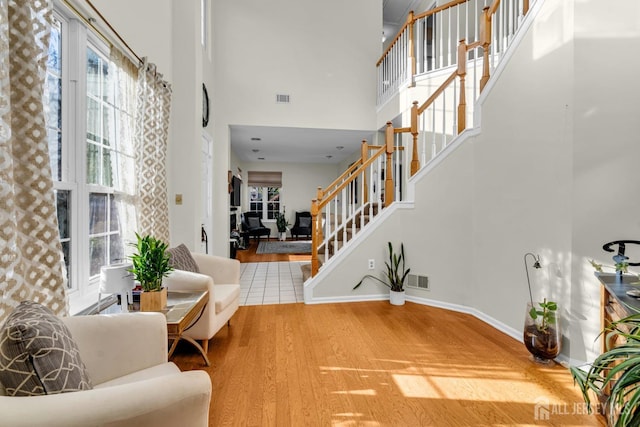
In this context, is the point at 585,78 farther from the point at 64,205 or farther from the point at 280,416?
the point at 64,205

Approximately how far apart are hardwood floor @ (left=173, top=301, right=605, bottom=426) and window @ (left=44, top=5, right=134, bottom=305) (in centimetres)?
103

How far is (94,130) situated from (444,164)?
3.24 meters

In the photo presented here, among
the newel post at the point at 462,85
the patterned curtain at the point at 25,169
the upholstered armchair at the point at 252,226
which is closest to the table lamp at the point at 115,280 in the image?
the patterned curtain at the point at 25,169

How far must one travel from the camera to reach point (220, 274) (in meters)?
3.00

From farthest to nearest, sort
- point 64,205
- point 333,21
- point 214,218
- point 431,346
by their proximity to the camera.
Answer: point 333,21 < point 214,218 < point 431,346 < point 64,205

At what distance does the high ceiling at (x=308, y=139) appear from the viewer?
5898 millimetres

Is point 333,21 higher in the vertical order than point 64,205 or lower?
higher

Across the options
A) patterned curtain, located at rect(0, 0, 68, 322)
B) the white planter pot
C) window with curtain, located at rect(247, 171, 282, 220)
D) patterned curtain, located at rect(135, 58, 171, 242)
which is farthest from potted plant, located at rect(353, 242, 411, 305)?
window with curtain, located at rect(247, 171, 282, 220)

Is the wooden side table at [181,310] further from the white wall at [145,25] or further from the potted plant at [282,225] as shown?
the potted plant at [282,225]

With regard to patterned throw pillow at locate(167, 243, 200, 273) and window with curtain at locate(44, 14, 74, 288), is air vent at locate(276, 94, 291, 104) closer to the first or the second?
patterned throw pillow at locate(167, 243, 200, 273)

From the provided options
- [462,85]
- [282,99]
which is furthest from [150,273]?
[282,99]

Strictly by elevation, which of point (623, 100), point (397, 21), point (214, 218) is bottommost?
point (214, 218)

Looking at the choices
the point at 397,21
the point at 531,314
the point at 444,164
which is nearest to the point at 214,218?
the point at 444,164

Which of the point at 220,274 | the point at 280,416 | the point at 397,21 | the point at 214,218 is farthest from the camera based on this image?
the point at 397,21
